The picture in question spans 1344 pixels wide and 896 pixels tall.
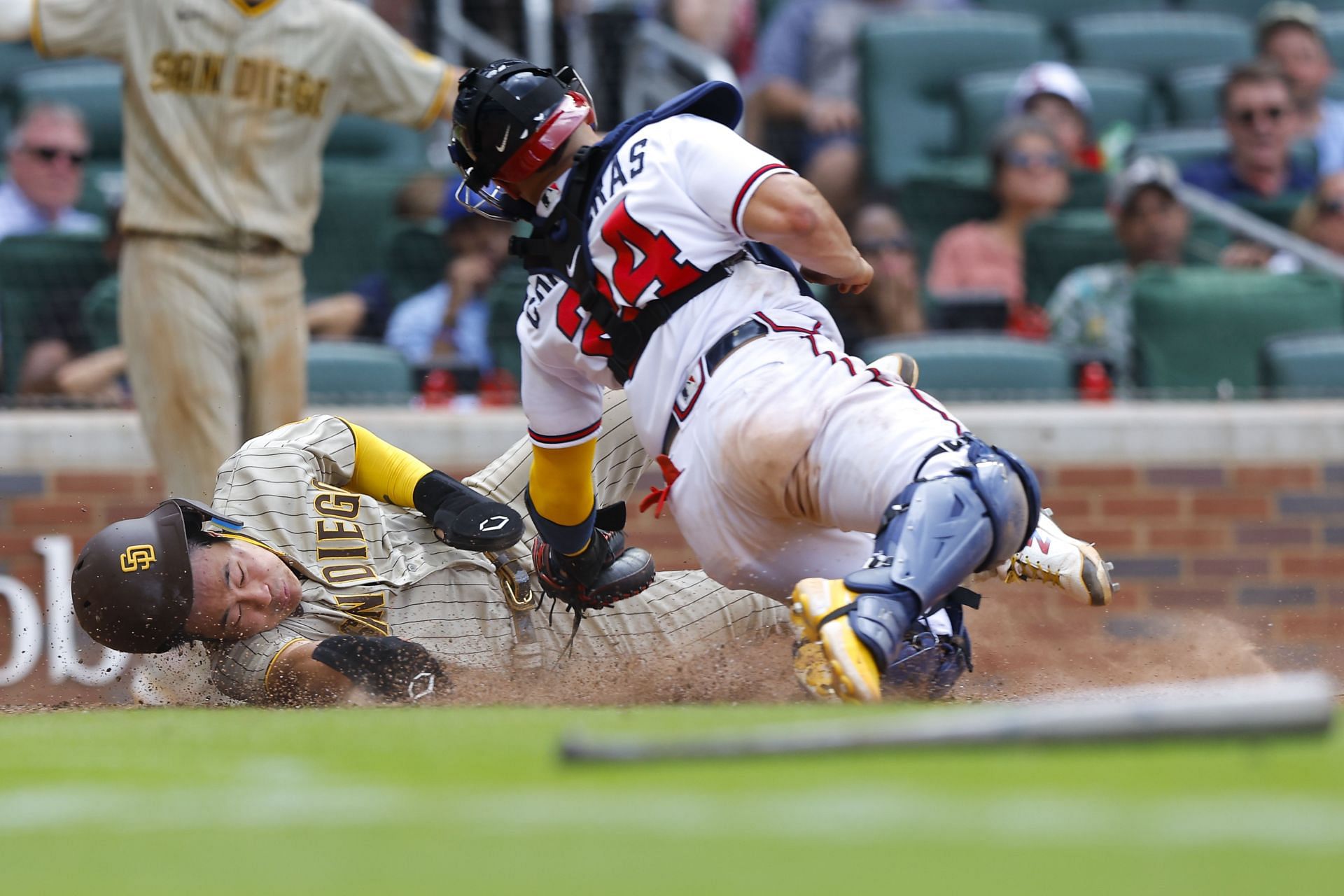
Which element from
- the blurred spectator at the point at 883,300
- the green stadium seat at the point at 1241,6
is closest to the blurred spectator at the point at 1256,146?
the blurred spectator at the point at 883,300

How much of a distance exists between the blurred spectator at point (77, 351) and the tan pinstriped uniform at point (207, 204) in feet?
2.36

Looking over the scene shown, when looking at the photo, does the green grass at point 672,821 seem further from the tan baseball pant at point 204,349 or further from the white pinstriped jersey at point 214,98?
the white pinstriped jersey at point 214,98

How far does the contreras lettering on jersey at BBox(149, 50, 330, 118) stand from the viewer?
5.55m

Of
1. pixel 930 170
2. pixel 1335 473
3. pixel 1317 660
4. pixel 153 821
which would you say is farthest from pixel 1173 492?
pixel 153 821

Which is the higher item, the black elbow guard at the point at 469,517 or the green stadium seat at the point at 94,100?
the green stadium seat at the point at 94,100

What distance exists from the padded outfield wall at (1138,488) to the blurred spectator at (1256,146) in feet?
4.92

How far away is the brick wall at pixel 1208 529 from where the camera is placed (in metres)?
6.09

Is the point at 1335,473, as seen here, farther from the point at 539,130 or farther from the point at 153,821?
the point at 153,821

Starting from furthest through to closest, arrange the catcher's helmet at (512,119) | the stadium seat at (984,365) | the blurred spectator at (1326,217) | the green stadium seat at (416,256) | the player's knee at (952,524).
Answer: the blurred spectator at (1326,217)
the green stadium seat at (416,256)
the stadium seat at (984,365)
the catcher's helmet at (512,119)
the player's knee at (952,524)

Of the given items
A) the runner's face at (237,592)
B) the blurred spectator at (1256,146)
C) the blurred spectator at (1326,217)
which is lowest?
the runner's face at (237,592)

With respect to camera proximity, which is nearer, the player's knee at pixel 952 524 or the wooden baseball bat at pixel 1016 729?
the wooden baseball bat at pixel 1016 729

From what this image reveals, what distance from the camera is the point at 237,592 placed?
413 cm

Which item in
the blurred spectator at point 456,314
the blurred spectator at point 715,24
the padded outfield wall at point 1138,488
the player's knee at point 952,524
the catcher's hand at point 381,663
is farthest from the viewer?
the blurred spectator at point 715,24

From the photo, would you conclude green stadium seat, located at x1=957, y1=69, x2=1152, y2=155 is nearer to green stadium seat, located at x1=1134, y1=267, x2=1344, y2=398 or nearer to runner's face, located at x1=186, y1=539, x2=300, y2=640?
green stadium seat, located at x1=1134, y1=267, x2=1344, y2=398
